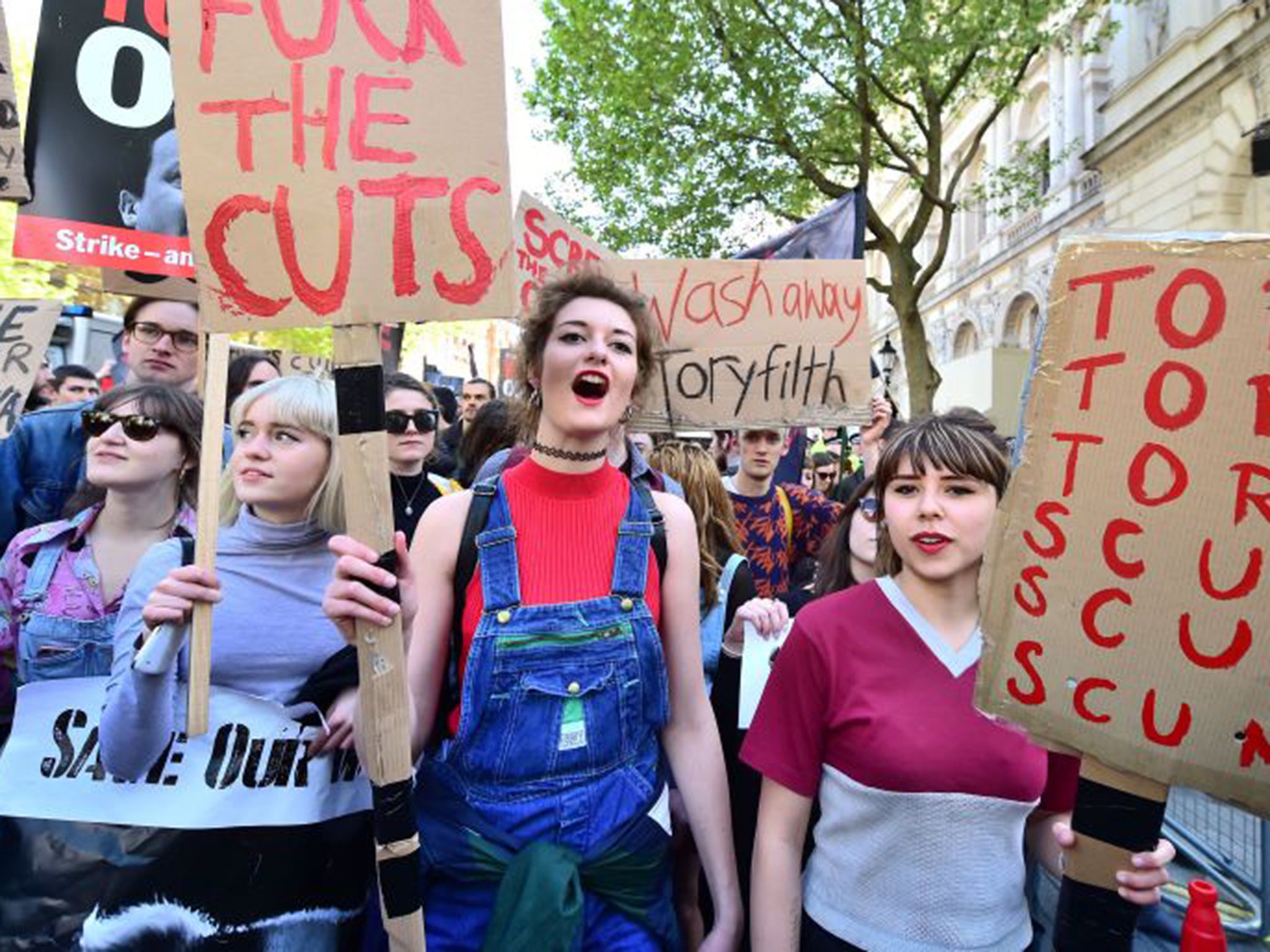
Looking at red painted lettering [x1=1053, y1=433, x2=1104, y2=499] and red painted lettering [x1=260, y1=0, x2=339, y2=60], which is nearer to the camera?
red painted lettering [x1=1053, y1=433, x2=1104, y2=499]

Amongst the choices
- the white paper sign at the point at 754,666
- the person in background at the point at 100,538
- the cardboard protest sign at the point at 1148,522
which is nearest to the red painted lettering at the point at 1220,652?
the cardboard protest sign at the point at 1148,522

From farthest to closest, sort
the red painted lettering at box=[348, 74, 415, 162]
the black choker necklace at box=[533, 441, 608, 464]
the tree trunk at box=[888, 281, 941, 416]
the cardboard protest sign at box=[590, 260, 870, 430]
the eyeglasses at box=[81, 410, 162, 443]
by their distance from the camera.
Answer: the tree trunk at box=[888, 281, 941, 416], the cardboard protest sign at box=[590, 260, 870, 430], the eyeglasses at box=[81, 410, 162, 443], the black choker necklace at box=[533, 441, 608, 464], the red painted lettering at box=[348, 74, 415, 162]

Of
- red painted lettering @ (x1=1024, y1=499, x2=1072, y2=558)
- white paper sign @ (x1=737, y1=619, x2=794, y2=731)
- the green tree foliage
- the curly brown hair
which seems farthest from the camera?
the green tree foliage

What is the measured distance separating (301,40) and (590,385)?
80 centimetres

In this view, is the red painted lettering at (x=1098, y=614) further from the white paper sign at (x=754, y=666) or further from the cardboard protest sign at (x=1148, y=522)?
the white paper sign at (x=754, y=666)

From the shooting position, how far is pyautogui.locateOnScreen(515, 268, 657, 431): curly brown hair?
184 centimetres

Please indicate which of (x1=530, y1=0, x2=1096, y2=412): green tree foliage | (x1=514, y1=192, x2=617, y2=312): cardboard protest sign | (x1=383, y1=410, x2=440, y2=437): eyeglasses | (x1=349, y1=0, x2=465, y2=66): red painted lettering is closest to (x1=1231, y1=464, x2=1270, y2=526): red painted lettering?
(x1=349, y1=0, x2=465, y2=66): red painted lettering

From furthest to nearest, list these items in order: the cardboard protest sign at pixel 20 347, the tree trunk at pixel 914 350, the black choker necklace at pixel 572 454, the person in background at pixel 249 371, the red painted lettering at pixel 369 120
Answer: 1. the tree trunk at pixel 914 350
2. the person in background at pixel 249 371
3. the cardboard protest sign at pixel 20 347
4. the black choker necklace at pixel 572 454
5. the red painted lettering at pixel 369 120

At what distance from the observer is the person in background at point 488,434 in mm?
3621

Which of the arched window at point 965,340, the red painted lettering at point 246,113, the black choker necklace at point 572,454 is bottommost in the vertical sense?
the black choker necklace at point 572,454

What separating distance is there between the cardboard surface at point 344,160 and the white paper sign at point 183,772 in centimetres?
80

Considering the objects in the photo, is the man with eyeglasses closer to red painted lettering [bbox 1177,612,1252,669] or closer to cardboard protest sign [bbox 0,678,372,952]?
cardboard protest sign [bbox 0,678,372,952]

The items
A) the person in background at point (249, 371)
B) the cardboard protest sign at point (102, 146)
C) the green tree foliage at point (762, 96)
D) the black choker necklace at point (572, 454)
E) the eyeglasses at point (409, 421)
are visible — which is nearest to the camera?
the black choker necklace at point (572, 454)

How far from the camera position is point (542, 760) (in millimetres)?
1521
